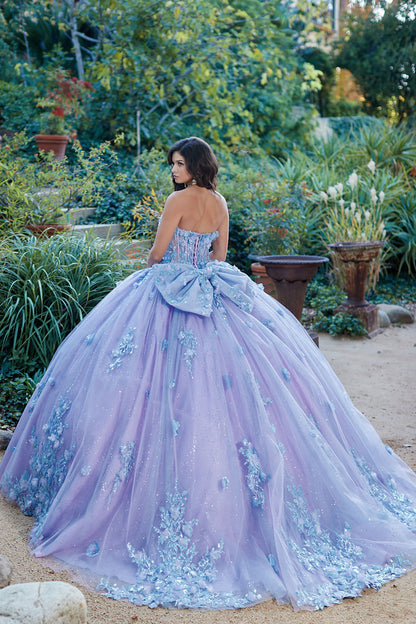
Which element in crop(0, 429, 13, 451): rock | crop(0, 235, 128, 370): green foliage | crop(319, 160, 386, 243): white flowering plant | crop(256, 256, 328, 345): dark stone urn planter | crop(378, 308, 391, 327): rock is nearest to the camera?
crop(0, 429, 13, 451): rock

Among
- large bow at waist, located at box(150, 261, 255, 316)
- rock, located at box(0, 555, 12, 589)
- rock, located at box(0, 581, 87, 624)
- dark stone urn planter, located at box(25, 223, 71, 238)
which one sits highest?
dark stone urn planter, located at box(25, 223, 71, 238)

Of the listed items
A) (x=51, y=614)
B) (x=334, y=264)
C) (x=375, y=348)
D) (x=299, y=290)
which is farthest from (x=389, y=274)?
(x=51, y=614)

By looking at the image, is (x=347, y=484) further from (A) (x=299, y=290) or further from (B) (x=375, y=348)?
(B) (x=375, y=348)

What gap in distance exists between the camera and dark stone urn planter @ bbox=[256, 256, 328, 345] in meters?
5.51

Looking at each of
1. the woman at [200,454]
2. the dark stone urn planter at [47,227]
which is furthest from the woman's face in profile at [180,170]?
the dark stone urn planter at [47,227]

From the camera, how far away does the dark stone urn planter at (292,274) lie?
5512mm

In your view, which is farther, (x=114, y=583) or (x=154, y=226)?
(x=154, y=226)

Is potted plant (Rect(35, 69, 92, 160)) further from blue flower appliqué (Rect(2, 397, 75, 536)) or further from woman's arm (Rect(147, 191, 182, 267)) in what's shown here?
blue flower appliqué (Rect(2, 397, 75, 536))

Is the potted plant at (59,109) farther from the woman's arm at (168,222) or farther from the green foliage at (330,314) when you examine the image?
the woman's arm at (168,222)

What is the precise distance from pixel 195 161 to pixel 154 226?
3.62 metres

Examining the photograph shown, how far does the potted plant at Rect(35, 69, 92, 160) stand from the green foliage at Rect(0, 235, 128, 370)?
146 inches

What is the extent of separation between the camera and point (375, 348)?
6414 millimetres

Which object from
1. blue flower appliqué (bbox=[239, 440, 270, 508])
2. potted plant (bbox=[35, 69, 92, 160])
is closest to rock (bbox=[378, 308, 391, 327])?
potted plant (bbox=[35, 69, 92, 160])

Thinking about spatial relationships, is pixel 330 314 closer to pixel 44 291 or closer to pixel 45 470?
pixel 44 291
